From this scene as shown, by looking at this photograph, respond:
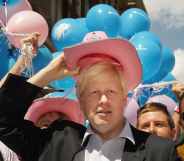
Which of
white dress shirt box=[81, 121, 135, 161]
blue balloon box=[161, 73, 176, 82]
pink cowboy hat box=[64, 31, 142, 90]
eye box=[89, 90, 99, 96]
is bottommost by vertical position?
blue balloon box=[161, 73, 176, 82]

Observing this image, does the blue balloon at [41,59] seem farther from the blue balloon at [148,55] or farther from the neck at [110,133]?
the neck at [110,133]

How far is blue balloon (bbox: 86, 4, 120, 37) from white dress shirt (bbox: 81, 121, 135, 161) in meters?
3.88

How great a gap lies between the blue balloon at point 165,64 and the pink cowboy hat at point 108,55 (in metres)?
3.90

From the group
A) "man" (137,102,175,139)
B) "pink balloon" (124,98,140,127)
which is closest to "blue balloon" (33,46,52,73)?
"pink balloon" (124,98,140,127)

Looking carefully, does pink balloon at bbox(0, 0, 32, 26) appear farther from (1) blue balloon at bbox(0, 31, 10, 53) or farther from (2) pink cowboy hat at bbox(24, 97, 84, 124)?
(2) pink cowboy hat at bbox(24, 97, 84, 124)

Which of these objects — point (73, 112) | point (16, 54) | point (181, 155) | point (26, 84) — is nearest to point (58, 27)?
point (16, 54)

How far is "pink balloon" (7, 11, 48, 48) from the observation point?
14.8 ft

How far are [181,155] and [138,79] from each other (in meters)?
0.42

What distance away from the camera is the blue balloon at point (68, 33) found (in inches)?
229

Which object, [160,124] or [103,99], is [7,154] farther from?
[160,124]

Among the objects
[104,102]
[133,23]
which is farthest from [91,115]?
[133,23]

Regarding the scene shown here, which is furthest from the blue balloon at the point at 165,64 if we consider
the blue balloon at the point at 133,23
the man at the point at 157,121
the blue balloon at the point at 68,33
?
the man at the point at 157,121

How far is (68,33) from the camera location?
19.1 feet

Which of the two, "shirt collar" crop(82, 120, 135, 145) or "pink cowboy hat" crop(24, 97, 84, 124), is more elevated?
"shirt collar" crop(82, 120, 135, 145)
